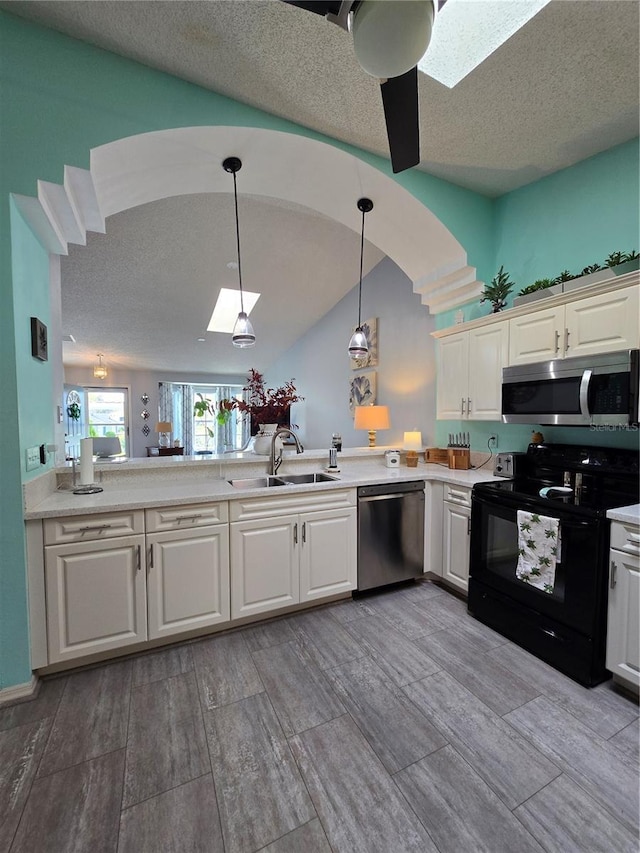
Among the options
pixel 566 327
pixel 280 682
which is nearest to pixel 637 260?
pixel 566 327

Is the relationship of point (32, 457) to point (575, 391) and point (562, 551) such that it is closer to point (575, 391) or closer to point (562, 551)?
point (562, 551)

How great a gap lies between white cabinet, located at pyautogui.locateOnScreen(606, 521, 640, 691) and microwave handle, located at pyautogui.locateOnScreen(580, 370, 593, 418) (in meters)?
0.63

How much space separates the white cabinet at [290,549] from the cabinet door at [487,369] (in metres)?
1.22

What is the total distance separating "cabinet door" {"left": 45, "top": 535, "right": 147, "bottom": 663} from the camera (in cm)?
182

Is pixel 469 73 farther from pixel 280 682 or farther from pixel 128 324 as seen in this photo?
pixel 128 324

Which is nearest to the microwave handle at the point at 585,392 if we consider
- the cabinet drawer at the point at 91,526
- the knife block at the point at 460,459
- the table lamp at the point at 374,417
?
the knife block at the point at 460,459

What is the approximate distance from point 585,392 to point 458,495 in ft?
3.43

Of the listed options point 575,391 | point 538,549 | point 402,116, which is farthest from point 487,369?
point 402,116

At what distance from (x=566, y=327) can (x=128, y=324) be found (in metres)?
6.24

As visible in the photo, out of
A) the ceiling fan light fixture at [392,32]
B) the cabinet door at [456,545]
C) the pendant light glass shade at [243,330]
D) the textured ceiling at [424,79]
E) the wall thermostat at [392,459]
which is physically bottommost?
the cabinet door at [456,545]

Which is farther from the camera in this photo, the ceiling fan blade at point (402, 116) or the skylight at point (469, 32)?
the skylight at point (469, 32)

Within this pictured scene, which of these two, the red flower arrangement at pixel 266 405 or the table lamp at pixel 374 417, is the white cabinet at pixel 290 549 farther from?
the table lamp at pixel 374 417

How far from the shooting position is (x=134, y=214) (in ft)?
12.2

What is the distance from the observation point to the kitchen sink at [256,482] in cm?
261
